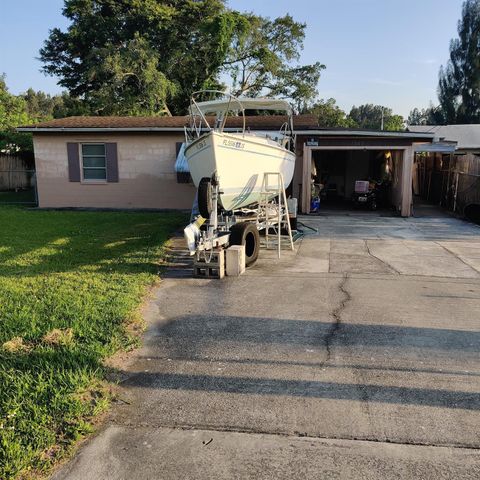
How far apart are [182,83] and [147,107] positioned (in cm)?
470

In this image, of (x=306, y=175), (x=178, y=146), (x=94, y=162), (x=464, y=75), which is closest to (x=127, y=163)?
(x=94, y=162)

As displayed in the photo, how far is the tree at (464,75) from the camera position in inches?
2014

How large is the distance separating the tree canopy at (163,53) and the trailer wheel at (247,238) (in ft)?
67.6

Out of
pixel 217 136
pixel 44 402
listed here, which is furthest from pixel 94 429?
pixel 217 136

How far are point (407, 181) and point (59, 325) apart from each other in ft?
42.6

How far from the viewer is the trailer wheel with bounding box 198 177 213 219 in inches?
313

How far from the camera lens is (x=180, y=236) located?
11234 mm

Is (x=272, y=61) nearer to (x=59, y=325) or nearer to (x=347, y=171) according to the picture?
(x=347, y=171)

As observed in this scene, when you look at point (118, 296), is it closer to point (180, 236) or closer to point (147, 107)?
point (180, 236)

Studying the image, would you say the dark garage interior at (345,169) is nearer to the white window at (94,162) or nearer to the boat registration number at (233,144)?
the white window at (94,162)

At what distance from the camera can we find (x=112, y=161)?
1636 cm

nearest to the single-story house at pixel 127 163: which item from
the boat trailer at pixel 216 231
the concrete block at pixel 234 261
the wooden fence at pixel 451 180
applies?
the wooden fence at pixel 451 180

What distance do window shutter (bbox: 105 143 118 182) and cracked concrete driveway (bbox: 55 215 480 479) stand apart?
33.0 feet

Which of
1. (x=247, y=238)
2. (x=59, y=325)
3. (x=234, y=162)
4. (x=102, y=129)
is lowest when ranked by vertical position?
(x=59, y=325)
